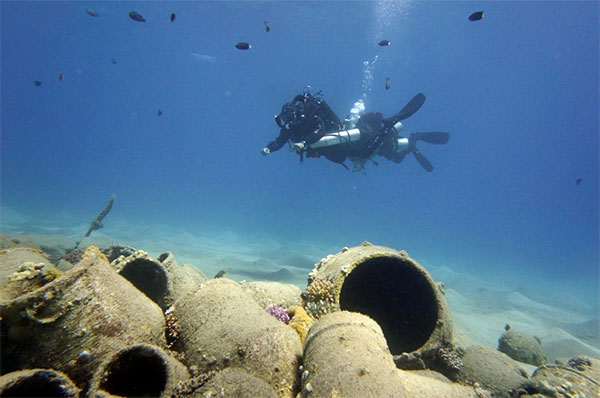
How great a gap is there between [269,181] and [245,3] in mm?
137263

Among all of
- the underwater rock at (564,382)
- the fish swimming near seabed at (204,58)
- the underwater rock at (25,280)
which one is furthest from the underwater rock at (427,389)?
the fish swimming near seabed at (204,58)

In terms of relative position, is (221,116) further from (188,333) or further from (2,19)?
(188,333)

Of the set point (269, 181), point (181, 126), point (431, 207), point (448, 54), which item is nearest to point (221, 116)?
point (181, 126)

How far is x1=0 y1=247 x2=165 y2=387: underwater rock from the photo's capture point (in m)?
2.16

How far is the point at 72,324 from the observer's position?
2.30 m

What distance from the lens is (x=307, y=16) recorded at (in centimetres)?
3872

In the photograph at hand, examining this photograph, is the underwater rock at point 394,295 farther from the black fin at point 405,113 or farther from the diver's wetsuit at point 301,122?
the black fin at point 405,113

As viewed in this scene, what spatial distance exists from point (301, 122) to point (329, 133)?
4.78 feet

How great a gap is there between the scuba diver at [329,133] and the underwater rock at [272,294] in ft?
18.2

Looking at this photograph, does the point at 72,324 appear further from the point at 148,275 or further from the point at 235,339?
the point at 148,275

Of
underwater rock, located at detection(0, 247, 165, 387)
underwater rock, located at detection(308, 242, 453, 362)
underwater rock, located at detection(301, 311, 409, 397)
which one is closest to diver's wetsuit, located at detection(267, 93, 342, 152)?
underwater rock, located at detection(308, 242, 453, 362)

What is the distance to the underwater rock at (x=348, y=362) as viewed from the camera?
1.90 metres

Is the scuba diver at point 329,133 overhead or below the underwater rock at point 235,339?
overhead

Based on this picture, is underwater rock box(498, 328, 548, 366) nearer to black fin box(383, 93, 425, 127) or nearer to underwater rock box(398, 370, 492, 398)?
underwater rock box(398, 370, 492, 398)
